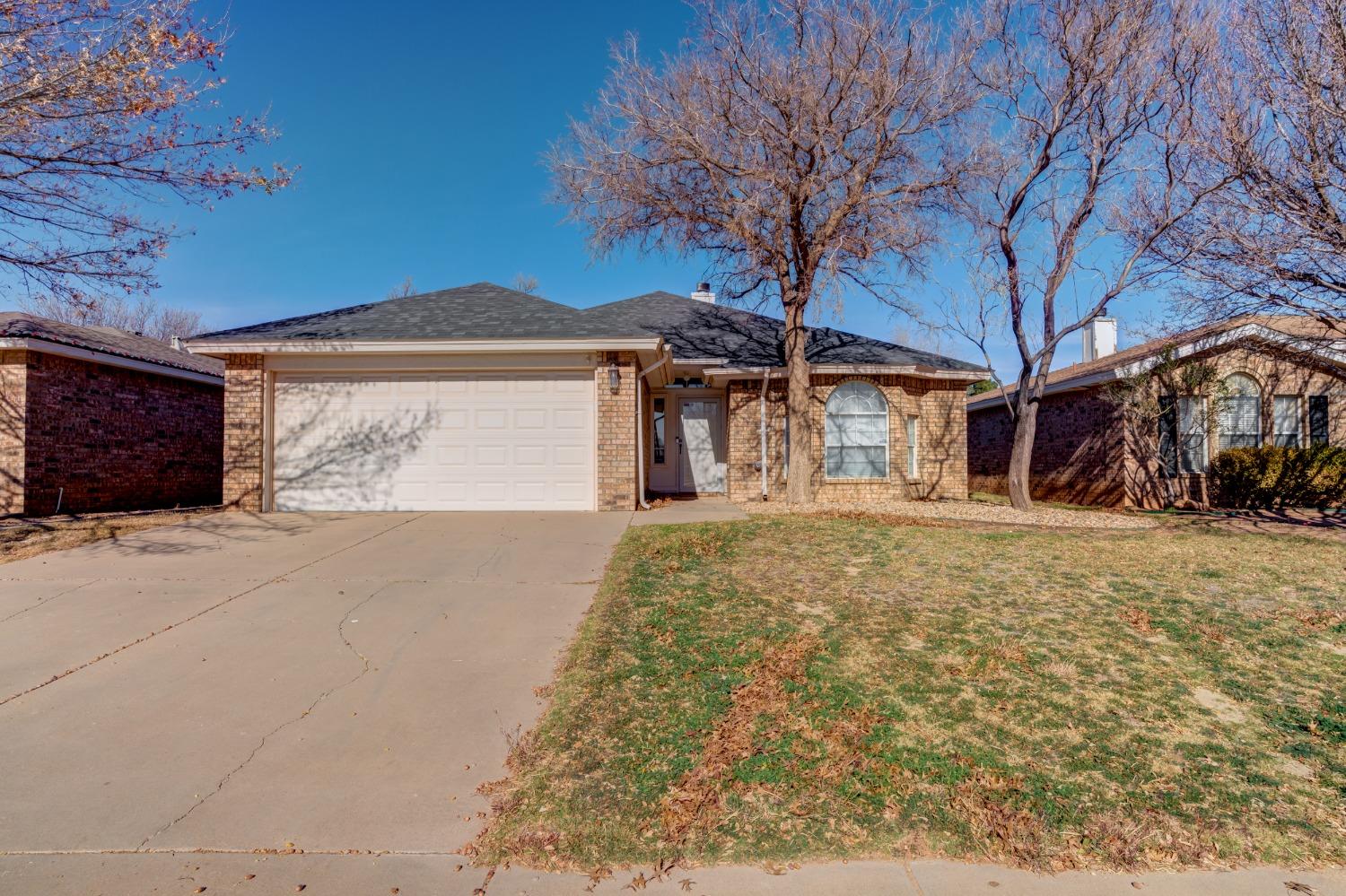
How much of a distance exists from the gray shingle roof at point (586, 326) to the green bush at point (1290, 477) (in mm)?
5362

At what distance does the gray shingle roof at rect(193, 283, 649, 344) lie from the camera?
32.3ft

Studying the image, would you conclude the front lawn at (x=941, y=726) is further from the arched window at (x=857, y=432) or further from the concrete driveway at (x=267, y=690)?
the arched window at (x=857, y=432)

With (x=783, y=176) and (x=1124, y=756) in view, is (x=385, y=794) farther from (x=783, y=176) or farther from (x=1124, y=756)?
(x=783, y=176)

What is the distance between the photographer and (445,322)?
10609mm

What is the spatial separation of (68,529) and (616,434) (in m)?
7.48

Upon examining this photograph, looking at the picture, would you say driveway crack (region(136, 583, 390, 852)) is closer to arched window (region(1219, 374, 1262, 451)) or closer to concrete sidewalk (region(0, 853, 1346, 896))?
concrete sidewalk (region(0, 853, 1346, 896))

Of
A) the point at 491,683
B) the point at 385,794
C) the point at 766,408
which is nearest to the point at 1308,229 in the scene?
the point at 766,408

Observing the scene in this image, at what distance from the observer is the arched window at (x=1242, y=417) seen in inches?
509

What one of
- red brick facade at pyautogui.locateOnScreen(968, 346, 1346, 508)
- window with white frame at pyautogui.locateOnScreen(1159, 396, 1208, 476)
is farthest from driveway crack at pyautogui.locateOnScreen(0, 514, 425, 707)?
window with white frame at pyautogui.locateOnScreen(1159, 396, 1208, 476)

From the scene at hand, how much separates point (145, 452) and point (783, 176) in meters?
12.4

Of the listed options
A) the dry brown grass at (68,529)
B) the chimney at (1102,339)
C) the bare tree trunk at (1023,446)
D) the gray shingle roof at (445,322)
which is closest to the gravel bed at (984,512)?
the bare tree trunk at (1023,446)

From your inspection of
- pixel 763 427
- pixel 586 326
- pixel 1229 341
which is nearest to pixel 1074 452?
pixel 1229 341

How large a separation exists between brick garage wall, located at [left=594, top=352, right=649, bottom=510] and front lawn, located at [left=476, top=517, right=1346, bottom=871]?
3.97 meters

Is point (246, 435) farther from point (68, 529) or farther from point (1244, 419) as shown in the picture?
point (1244, 419)
